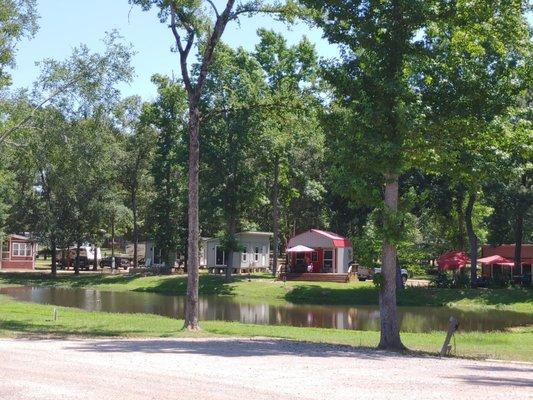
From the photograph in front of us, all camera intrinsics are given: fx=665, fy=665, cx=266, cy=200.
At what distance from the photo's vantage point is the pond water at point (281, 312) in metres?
28.9

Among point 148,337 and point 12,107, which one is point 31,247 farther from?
point 148,337

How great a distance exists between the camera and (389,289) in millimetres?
17562

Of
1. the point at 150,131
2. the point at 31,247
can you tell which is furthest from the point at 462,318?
the point at 31,247

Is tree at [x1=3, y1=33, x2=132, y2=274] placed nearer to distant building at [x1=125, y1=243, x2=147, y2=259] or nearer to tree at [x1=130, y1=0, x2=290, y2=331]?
tree at [x1=130, y1=0, x2=290, y2=331]

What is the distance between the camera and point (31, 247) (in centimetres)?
6756

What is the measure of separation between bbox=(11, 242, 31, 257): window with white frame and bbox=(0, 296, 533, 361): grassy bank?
43647 millimetres

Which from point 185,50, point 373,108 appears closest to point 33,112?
point 185,50

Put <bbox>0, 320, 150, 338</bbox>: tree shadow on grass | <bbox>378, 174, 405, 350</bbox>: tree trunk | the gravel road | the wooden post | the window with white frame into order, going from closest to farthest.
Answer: the gravel road < the wooden post < <bbox>378, 174, 405, 350</bbox>: tree trunk < <bbox>0, 320, 150, 338</bbox>: tree shadow on grass < the window with white frame

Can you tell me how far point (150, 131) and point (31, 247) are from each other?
66.9 feet

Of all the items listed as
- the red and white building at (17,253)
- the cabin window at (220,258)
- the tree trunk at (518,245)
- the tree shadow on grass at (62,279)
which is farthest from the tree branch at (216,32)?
the red and white building at (17,253)

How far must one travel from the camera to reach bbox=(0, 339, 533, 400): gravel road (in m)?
8.93

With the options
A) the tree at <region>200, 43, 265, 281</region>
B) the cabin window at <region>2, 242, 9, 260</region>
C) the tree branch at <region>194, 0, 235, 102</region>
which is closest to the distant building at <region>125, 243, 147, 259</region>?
the cabin window at <region>2, 242, 9, 260</region>

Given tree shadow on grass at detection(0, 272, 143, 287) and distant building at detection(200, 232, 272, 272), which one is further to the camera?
distant building at detection(200, 232, 272, 272)

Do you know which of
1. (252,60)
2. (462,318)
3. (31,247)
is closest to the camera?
(462,318)
